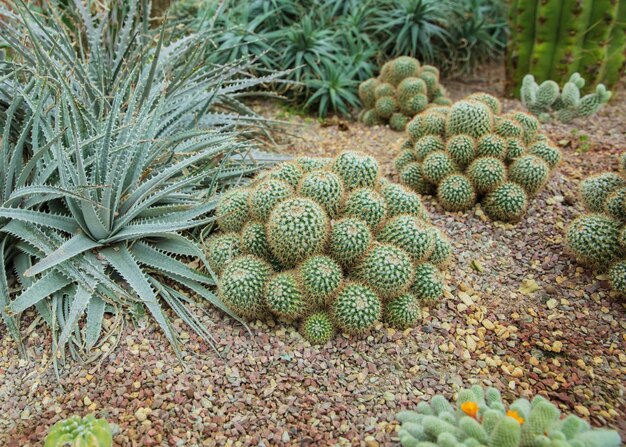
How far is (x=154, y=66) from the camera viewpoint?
3.34m

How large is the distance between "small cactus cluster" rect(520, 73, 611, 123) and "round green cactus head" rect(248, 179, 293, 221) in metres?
2.71

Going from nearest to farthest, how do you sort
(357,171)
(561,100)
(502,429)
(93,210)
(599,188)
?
(502,429), (93,210), (357,171), (599,188), (561,100)

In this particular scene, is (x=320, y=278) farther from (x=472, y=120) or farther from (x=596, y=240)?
(x=472, y=120)

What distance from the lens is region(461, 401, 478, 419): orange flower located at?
1953 millimetres

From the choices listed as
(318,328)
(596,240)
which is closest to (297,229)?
(318,328)

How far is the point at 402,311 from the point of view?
8.50 feet

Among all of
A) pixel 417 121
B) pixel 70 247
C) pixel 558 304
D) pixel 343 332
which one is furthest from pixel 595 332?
pixel 70 247

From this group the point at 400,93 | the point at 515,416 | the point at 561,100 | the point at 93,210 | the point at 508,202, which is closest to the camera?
the point at 515,416

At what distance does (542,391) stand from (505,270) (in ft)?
2.83

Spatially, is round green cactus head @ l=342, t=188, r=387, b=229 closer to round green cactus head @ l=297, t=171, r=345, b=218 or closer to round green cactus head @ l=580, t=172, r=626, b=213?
round green cactus head @ l=297, t=171, r=345, b=218

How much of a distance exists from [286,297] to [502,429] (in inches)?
43.6

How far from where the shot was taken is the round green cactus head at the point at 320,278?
8.12 feet

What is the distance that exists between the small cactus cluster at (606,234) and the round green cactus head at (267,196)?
61.1 inches

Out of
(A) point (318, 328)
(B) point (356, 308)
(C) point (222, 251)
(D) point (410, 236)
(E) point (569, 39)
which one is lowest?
→ (A) point (318, 328)
